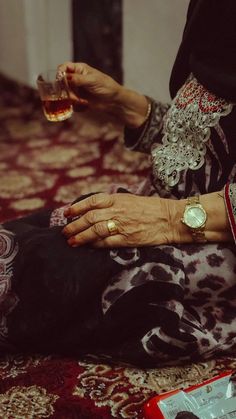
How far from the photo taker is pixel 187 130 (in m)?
1.12

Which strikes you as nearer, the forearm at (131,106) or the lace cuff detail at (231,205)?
the lace cuff detail at (231,205)

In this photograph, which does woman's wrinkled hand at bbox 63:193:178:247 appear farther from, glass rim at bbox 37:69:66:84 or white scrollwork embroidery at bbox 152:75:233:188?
glass rim at bbox 37:69:66:84

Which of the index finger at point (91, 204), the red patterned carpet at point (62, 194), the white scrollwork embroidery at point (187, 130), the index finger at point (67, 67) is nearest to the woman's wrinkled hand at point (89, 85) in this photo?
the index finger at point (67, 67)

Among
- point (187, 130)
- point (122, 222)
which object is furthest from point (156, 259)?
point (187, 130)

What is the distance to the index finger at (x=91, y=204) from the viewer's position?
1.02 m

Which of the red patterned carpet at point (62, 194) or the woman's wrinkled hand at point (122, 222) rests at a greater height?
the woman's wrinkled hand at point (122, 222)

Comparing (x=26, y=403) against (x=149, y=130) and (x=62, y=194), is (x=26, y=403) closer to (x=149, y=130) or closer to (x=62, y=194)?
(x=149, y=130)

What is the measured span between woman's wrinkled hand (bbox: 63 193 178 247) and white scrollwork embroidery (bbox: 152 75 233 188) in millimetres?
110

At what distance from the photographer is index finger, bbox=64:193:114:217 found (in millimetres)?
1020

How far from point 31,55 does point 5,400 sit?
250 cm

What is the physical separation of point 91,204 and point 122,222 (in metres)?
0.07

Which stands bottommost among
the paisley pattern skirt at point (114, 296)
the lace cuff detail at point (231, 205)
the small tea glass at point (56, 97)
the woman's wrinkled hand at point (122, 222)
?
the paisley pattern skirt at point (114, 296)

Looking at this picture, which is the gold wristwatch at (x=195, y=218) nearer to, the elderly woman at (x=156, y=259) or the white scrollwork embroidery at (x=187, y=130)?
the elderly woman at (x=156, y=259)

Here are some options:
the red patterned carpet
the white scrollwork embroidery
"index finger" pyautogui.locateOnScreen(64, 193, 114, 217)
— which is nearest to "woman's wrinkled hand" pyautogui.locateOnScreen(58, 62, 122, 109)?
the white scrollwork embroidery
